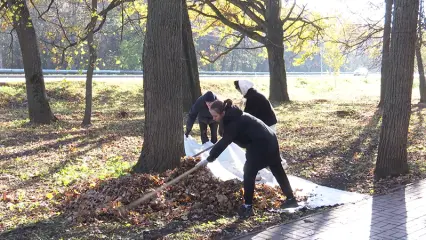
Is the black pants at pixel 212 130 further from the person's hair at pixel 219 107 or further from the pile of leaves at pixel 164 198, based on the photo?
the person's hair at pixel 219 107

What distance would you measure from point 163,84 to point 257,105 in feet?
5.73

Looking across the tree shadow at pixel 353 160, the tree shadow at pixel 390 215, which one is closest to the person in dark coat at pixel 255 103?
the tree shadow at pixel 353 160

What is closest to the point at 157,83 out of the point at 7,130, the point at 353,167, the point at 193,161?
the point at 193,161

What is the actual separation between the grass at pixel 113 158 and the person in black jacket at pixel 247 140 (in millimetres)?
470

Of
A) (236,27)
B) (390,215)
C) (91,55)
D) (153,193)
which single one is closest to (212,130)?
(153,193)

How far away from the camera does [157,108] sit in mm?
7613

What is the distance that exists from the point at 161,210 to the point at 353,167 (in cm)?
465

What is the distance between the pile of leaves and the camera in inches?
240

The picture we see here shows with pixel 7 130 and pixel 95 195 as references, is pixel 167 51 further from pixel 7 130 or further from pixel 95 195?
pixel 7 130

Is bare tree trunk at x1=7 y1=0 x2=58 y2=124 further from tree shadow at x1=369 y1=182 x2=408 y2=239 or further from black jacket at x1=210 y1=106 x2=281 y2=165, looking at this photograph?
tree shadow at x1=369 y1=182 x2=408 y2=239

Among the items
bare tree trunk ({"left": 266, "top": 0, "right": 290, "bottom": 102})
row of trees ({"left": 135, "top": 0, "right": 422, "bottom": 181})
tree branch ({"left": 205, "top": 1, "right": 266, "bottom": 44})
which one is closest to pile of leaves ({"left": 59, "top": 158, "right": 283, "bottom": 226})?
row of trees ({"left": 135, "top": 0, "right": 422, "bottom": 181})

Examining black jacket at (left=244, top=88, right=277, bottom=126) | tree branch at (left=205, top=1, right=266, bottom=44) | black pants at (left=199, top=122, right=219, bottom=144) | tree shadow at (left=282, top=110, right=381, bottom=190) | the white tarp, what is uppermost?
tree branch at (left=205, top=1, right=266, bottom=44)

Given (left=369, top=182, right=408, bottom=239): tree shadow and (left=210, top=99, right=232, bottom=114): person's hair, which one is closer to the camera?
(left=369, top=182, right=408, bottom=239): tree shadow

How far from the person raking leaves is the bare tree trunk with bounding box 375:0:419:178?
8.68 feet
